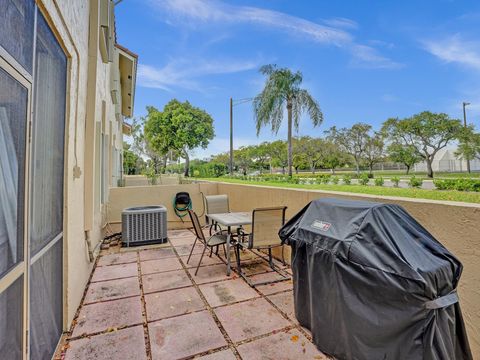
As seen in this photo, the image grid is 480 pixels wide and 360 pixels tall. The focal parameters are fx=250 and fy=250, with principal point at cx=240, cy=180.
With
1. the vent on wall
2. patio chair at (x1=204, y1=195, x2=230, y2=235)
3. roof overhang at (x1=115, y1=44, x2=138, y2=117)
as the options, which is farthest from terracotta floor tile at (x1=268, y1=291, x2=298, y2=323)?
roof overhang at (x1=115, y1=44, x2=138, y2=117)

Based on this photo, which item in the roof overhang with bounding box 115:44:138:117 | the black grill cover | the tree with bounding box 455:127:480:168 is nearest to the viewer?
the black grill cover

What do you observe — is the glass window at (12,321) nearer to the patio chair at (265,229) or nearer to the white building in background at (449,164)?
the patio chair at (265,229)

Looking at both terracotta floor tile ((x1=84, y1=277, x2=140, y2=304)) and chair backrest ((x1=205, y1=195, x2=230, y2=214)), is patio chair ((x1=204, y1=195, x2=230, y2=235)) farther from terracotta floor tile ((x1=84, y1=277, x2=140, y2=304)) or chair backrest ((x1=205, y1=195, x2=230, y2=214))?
terracotta floor tile ((x1=84, y1=277, x2=140, y2=304))

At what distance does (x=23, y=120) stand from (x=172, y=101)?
19276 mm

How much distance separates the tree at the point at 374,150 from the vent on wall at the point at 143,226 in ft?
107

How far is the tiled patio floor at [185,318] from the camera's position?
2156 millimetres

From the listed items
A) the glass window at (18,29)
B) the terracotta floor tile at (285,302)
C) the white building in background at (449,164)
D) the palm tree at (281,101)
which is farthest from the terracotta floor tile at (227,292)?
the white building in background at (449,164)

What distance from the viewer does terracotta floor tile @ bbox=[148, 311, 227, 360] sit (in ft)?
7.03

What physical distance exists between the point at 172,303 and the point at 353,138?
35.1 meters

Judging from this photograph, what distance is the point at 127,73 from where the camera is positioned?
8969 millimetres

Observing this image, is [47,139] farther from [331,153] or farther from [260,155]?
[260,155]

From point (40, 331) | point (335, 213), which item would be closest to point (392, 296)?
point (335, 213)

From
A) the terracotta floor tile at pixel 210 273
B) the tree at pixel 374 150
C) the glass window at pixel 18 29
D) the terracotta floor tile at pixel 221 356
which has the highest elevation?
the tree at pixel 374 150

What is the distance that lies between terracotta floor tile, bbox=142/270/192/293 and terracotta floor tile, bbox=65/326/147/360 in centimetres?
93
